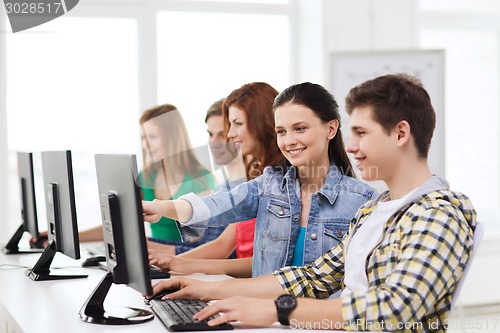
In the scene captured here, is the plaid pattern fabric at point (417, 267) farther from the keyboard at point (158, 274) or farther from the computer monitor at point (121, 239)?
the keyboard at point (158, 274)

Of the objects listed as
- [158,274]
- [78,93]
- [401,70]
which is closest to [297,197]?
[158,274]

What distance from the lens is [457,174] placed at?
548cm

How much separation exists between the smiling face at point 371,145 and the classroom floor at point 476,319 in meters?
2.94

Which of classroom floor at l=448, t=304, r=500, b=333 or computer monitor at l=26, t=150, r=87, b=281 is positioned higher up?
computer monitor at l=26, t=150, r=87, b=281

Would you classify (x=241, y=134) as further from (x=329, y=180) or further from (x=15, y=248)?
(x=15, y=248)

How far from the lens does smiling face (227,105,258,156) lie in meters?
2.69

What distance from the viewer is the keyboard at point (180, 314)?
1.69m

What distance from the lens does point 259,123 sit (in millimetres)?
2674

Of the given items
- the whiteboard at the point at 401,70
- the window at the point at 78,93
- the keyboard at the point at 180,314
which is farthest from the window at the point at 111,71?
the keyboard at the point at 180,314

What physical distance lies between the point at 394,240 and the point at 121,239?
27.6 inches

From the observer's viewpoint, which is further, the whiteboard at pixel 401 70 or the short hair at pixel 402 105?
the whiteboard at pixel 401 70

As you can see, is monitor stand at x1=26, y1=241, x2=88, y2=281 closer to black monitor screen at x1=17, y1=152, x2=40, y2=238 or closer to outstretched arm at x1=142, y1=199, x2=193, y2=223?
outstretched arm at x1=142, y1=199, x2=193, y2=223

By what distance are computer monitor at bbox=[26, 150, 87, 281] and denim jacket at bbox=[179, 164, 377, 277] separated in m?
0.40

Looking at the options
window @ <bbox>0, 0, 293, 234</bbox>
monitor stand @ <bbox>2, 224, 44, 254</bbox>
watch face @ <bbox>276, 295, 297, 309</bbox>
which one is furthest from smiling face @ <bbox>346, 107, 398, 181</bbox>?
window @ <bbox>0, 0, 293, 234</bbox>
